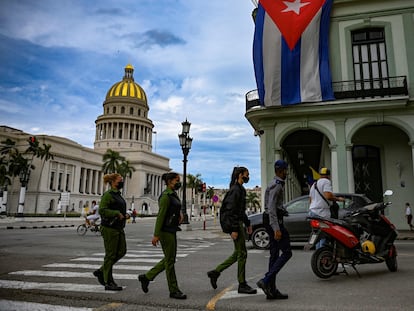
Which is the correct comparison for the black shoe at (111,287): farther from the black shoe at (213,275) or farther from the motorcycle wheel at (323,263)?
the motorcycle wheel at (323,263)

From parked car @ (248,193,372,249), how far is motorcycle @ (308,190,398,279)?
3.62 m

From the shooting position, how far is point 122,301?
482 cm

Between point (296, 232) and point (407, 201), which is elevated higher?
point (407, 201)

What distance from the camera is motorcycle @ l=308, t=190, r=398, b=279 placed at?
605 cm

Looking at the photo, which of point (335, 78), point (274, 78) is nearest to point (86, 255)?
point (274, 78)

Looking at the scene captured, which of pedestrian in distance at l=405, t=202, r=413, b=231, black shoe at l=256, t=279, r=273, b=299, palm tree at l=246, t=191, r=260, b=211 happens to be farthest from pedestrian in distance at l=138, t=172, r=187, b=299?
palm tree at l=246, t=191, r=260, b=211

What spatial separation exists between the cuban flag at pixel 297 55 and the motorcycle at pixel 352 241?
1144 cm

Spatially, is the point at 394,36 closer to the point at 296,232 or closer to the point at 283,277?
the point at 296,232

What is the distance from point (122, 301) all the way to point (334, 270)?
3628 millimetres

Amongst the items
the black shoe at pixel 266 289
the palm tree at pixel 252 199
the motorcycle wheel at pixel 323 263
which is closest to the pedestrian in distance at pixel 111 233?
the black shoe at pixel 266 289

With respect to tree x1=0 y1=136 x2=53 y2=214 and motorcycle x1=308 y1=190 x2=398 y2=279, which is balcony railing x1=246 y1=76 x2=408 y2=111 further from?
tree x1=0 y1=136 x2=53 y2=214

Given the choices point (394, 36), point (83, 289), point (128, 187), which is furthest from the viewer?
point (128, 187)

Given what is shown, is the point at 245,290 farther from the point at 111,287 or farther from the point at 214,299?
the point at 111,287

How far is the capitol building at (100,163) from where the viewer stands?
6569 cm
